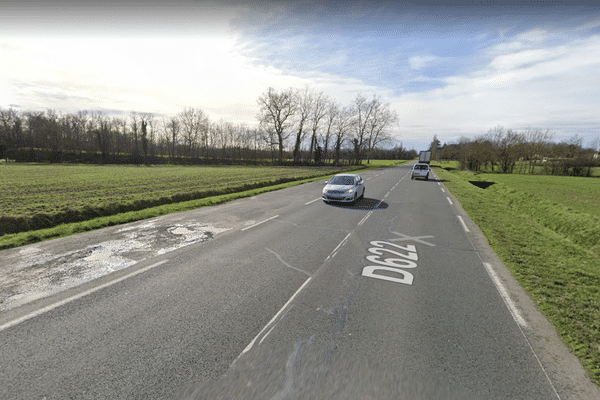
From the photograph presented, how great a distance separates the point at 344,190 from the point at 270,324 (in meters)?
10.1

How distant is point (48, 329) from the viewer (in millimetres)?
3668

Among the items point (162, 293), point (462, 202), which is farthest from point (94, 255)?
point (462, 202)

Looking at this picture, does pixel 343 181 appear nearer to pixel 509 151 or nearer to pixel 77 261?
pixel 77 261

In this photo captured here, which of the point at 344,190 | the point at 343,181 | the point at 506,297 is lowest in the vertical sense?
the point at 506,297

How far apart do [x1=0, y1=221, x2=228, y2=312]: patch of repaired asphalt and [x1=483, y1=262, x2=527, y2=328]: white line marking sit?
299 inches

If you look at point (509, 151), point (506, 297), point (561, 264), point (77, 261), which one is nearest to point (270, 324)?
point (506, 297)

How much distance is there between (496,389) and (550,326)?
210cm

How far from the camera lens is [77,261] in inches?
236

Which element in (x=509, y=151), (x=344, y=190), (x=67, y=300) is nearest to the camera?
(x=67, y=300)

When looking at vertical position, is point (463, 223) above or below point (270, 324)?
above

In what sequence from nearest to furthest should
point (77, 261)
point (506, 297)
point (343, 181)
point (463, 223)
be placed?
point (506, 297) → point (77, 261) → point (463, 223) → point (343, 181)

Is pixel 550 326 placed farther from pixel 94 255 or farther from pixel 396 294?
pixel 94 255

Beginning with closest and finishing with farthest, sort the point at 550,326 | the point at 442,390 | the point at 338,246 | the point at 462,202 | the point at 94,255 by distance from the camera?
the point at 442,390 < the point at 550,326 < the point at 94,255 < the point at 338,246 < the point at 462,202

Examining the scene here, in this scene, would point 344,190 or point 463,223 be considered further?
point 344,190
